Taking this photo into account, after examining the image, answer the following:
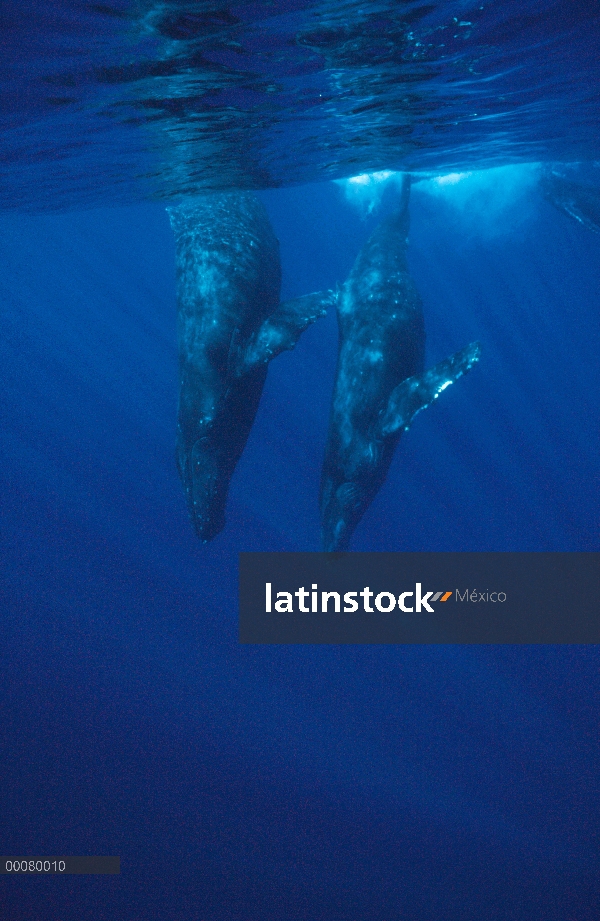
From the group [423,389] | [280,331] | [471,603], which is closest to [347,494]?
[423,389]

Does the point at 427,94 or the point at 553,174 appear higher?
the point at 553,174

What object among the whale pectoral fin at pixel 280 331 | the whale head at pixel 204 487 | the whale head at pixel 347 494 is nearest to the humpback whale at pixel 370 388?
the whale head at pixel 347 494

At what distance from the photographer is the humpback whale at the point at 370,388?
845 cm

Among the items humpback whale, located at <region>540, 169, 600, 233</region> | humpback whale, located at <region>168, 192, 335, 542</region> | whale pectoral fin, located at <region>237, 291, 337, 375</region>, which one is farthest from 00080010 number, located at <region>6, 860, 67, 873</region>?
humpback whale, located at <region>540, 169, 600, 233</region>

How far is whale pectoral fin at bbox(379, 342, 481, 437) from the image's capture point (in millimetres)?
8086

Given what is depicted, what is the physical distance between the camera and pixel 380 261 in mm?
11578

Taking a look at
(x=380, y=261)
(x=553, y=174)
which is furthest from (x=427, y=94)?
(x=553, y=174)

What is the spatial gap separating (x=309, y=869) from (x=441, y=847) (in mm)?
5884

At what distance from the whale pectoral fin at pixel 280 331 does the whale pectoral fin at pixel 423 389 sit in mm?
1840

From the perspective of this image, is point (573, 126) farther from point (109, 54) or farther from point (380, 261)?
point (109, 54)

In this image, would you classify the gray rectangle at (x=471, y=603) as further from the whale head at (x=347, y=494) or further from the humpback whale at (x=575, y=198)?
the humpback whale at (x=575, y=198)

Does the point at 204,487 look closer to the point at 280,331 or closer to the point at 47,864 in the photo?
the point at 280,331

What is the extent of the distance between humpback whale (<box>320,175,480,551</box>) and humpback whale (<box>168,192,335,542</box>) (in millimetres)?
946

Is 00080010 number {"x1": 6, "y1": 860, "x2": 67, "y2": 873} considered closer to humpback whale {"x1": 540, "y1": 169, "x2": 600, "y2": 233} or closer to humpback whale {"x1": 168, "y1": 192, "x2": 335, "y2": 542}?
humpback whale {"x1": 168, "y1": 192, "x2": 335, "y2": 542}
